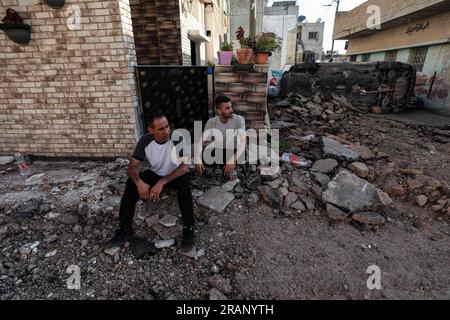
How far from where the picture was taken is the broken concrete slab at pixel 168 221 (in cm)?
273

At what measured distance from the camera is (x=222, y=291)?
207cm

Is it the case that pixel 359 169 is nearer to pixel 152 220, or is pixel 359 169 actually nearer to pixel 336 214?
pixel 336 214

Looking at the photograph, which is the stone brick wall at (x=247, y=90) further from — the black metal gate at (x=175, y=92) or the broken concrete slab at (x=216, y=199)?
the broken concrete slab at (x=216, y=199)

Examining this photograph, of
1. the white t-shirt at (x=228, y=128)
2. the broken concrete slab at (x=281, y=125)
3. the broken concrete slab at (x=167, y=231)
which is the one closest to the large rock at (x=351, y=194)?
the white t-shirt at (x=228, y=128)

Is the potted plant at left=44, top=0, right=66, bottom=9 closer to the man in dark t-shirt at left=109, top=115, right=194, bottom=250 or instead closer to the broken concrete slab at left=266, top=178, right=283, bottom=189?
the man in dark t-shirt at left=109, top=115, right=194, bottom=250

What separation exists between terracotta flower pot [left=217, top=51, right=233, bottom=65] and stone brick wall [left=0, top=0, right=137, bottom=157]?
5.76 ft

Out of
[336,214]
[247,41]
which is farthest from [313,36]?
[336,214]

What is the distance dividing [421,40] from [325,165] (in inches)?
448

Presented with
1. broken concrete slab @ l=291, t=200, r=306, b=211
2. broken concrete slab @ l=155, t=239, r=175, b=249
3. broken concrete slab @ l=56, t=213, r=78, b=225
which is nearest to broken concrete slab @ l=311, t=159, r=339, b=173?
broken concrete slab @ l=291, t=200, r=306, b=211

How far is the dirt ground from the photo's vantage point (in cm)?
211

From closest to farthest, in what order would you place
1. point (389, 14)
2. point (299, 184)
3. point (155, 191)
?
1. point (155, 191)
2. point (299, 184)
3. point (389, 14)

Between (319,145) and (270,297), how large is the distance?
3.37 metres

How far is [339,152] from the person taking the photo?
13.6 ft

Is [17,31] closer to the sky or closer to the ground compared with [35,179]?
closer to the sky
